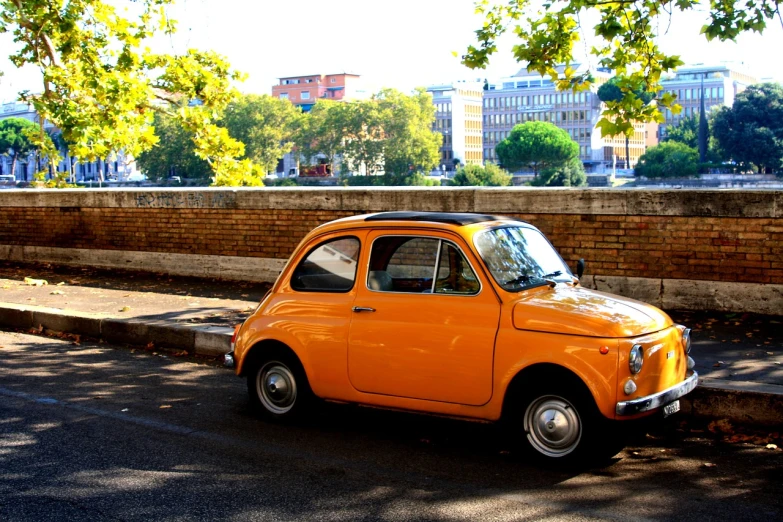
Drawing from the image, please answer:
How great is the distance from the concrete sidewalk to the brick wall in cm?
58

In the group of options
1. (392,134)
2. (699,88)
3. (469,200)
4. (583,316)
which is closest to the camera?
(583,316)

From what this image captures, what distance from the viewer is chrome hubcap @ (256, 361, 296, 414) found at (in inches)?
273

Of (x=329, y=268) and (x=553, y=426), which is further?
(x=329, y=268)

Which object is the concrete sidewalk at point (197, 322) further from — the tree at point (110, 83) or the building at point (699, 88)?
the building at point (699, 88)

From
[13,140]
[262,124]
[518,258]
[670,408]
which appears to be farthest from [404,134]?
[670,408]

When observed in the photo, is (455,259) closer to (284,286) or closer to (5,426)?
(284,286)

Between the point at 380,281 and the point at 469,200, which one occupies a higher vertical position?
the point at 469,200

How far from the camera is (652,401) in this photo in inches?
219

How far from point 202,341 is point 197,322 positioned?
0.83m

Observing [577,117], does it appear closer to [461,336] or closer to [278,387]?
[278,387]

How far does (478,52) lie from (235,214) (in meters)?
4.87

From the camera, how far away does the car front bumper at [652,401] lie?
5449 millimetres

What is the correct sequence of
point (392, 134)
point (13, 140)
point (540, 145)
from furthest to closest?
point (540, 145)
point (392, 134)
point (13, 140)

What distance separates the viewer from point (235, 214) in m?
14.7
